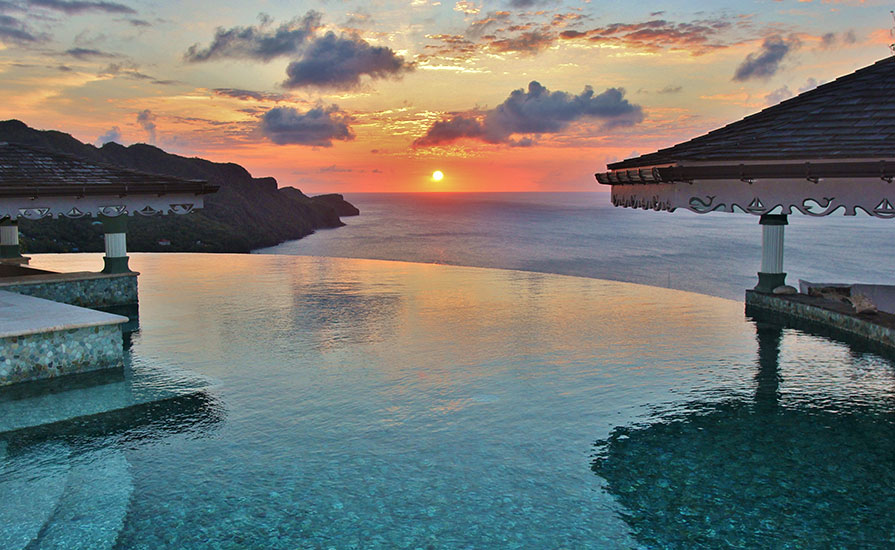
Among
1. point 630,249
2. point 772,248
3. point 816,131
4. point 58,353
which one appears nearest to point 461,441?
point 816,131

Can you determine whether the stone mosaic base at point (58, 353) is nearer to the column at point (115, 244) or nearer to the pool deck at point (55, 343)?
the pool deck at point (55, 343)

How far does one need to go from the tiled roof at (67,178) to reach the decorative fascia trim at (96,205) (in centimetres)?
18

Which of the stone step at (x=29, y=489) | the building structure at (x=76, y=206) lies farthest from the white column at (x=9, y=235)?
the stone step at (x=29, y=489)

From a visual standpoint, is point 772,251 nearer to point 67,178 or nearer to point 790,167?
point 790,167

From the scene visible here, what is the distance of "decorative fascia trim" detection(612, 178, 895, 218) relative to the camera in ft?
24.1

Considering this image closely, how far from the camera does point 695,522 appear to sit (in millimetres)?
6113

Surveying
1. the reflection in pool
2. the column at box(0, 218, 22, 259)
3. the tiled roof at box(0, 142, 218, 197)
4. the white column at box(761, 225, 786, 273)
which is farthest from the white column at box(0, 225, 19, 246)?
the white column at box(761, 225, 786, 273)

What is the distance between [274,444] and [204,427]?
47.6 inches

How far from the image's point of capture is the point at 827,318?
1504 cm

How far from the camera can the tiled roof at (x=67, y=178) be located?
52.0 ft

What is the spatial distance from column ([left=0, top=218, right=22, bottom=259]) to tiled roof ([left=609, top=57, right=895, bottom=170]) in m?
21.5

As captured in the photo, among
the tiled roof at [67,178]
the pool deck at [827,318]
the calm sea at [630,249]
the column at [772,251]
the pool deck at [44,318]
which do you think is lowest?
the calm sea at [630,249]

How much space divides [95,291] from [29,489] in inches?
479

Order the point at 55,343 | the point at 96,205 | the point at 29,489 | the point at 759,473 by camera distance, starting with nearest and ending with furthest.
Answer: the point at 29,489 → the point at 759,473 → the point at 55,343 → the point at 96,205
